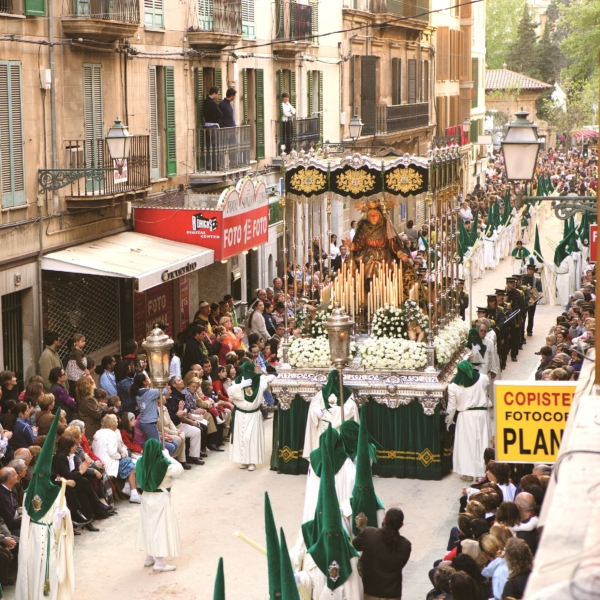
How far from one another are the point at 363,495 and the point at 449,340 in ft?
23.0

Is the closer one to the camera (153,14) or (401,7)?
(153,14)

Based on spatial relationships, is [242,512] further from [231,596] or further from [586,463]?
[586,463]

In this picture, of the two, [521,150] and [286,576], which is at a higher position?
[521,150]

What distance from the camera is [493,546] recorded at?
9531 mm

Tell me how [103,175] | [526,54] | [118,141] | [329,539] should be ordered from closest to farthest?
[329,539] → [118,141] → [103,175] → [526,54]


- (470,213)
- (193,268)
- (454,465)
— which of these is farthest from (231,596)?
(470,213)

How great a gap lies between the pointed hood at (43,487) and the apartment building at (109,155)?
20.1ft

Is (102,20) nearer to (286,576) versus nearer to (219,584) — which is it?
(286,576)

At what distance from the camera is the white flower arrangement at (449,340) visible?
55.8 ft

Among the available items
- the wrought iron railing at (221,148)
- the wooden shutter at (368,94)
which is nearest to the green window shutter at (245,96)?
the wrought iron railing at (221,148)

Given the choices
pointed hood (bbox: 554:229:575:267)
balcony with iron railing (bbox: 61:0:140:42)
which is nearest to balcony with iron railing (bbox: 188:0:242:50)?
balcony with iron railing (bbox: 61:0:140:42)

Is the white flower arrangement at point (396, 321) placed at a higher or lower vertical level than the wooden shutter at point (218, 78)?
lower

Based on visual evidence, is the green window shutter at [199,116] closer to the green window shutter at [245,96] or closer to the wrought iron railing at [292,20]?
the green window shutter at [245,96]

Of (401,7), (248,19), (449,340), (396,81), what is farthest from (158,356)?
(401,7)
